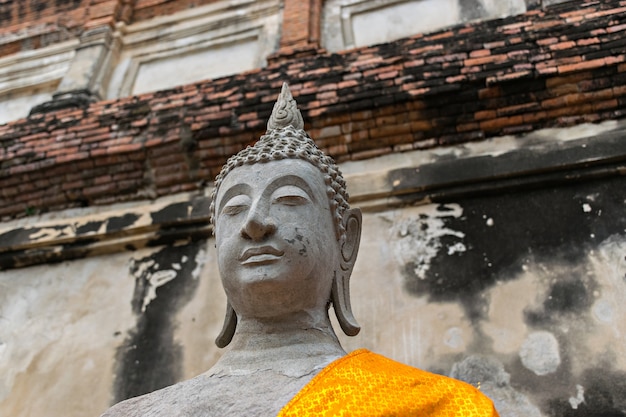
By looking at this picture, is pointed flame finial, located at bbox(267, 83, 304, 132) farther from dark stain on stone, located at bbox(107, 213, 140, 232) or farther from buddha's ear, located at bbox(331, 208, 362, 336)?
dark stain on stone, located at bbox(107, 213, 140, 232)

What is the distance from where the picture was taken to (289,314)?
8.95 ft

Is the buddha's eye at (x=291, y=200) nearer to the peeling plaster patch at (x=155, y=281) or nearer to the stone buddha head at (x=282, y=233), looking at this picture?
the stone buddha head at (x=282, y=233)

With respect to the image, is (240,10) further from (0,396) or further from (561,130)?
(0,396)

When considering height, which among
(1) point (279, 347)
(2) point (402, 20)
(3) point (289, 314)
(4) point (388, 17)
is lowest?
(1) point (279, 347)

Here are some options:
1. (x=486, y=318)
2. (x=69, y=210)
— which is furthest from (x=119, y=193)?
(x=486, y=318)

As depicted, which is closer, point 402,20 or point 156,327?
point 156,327

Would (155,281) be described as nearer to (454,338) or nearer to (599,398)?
(454,338)

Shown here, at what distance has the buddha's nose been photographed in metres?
2.60

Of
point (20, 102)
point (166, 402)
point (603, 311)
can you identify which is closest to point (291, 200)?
point (166, 402)

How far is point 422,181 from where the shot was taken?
4590mm

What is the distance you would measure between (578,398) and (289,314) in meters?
1.69

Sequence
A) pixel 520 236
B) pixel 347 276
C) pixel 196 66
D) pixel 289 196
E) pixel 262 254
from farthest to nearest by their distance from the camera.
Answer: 1. pixel 196 66
2. pixel 520 236
3. pixel 347 276
4. pixel 289 196
5. pixel 262 254

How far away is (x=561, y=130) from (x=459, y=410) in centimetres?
297

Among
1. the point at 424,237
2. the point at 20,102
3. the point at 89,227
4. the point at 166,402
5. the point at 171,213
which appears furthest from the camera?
the point at 20,102
